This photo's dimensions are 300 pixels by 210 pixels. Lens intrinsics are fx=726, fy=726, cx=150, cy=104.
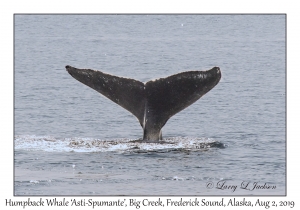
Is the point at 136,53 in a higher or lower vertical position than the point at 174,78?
higher

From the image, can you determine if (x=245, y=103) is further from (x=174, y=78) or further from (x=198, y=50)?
(x=198, y=50)

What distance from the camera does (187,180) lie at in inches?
594

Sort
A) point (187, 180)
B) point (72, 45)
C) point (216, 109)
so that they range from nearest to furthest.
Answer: point (187, 180) → point (216, 109) → point (72, 45)

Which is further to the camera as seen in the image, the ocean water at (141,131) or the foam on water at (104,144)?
the foam on water at (104,144)

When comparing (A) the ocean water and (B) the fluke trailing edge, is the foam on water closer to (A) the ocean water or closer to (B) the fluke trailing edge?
(A) the ocean water

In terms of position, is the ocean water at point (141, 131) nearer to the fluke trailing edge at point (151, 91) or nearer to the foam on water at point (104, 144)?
the foam on water at point (104, 144)

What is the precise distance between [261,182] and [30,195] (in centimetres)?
479

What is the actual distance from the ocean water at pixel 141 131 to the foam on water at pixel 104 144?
29 mm

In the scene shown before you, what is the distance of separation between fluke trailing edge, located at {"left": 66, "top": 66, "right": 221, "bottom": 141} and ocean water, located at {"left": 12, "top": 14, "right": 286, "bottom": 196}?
2.69 ft

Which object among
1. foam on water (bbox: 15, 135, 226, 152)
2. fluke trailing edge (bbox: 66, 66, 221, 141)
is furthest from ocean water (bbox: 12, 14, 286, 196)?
fluke trailing edge (bbox: 66, 66, 221, 141)

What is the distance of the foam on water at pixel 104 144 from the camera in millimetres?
17656

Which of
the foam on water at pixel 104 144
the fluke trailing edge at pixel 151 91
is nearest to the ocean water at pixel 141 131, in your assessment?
the foam on water at pixel 104 144

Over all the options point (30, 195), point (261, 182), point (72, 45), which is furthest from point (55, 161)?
point (72, 45)

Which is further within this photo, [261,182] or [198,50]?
[198,50]
